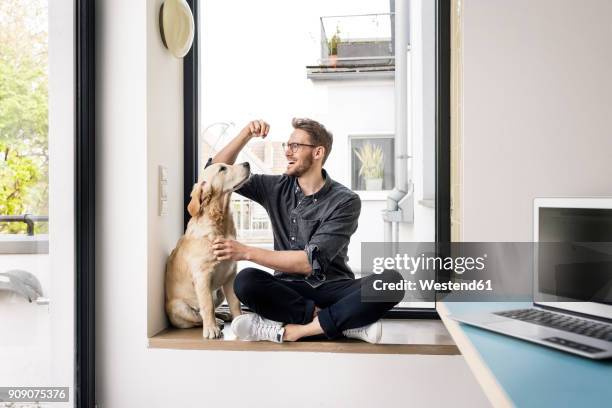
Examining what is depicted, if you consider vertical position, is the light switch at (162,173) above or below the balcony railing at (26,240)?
above

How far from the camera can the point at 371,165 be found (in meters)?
2.34

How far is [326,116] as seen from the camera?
2373 mm

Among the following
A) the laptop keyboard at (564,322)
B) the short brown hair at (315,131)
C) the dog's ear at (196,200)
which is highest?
the short brown hair at (315,131)

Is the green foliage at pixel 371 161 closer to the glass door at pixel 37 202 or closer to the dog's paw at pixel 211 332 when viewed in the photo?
the dog's paw at pixel 211 332

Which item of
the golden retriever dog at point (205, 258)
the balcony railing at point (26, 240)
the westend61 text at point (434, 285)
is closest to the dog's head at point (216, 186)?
the golden retriever dog at point (205, 258)

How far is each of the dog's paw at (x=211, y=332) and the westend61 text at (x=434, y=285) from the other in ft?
2.01

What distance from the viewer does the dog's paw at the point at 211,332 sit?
198 cm

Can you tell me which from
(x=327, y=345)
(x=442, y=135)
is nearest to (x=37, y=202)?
(x=327, y=345)

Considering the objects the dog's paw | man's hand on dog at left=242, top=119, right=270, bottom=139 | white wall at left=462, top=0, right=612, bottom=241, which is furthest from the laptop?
man's hand on dog at left=242, top=119, right=270, bottom=139

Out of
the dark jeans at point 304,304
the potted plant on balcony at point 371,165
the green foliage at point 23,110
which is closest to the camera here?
the green foliage at point 23,110

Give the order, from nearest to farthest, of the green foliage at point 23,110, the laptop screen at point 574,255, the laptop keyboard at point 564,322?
the laptop keyboard at point 564,322, the laptop screen at point 574,255, the green foliage at point 23,110

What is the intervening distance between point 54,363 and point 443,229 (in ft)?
5.16

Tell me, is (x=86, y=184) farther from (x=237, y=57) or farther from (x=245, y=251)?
(x=237, y=57)

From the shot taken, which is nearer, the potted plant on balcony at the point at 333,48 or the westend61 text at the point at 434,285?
the westend61 text at the point at 434,285
